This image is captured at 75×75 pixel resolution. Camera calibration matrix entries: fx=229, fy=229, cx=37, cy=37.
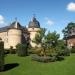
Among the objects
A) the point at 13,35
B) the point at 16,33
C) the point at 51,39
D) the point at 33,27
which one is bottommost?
the point at 51,39

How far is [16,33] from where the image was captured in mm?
79125

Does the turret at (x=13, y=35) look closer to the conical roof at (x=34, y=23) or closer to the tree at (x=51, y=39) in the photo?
the conical roof at (x=34, y=23)

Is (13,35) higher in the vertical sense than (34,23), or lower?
lower

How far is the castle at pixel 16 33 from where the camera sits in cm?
7875

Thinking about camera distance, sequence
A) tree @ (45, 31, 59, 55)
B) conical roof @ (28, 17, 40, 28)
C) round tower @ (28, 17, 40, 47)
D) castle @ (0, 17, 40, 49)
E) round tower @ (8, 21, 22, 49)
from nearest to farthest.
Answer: tree @ (45, 31, 59, 55) < round tower @ (8, 21, 22, 49) < castle @ (0, 17, 40, 49) < round tower @ (28, 17, 40, 47) < conical roof @ (28, 17, 40, 28)

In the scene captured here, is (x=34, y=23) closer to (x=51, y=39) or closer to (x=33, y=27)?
(x=33, y=27)

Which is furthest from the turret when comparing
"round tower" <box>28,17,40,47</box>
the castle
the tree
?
the tree

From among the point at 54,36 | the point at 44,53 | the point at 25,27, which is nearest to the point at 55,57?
the point at 44,53

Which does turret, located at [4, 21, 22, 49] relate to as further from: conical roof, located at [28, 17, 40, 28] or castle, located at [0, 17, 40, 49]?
conical roof, located at [28, 17, 40, 28]

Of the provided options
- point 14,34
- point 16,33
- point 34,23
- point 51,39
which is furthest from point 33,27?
point 51,39

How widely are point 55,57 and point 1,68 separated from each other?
9.88 metres

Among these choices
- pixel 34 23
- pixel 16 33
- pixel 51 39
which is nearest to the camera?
pixel 51 39

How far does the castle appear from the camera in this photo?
78.8 meters

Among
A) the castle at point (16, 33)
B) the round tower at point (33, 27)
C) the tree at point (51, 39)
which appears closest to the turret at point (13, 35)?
the castle at point (16, 33)
